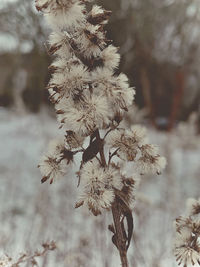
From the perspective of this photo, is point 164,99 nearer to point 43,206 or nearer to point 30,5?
point 30,5

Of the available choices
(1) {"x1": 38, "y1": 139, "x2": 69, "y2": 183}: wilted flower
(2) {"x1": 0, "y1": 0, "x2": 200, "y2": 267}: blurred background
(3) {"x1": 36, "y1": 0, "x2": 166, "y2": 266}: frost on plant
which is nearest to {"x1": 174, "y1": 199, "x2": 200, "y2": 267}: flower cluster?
(3) {"x1": 36, "y1": 0, "x2": 166, "y2": 266}: frost on plant

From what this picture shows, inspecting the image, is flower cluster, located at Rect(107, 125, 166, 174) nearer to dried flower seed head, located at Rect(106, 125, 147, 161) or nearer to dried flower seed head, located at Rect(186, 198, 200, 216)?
dried flower seed head, located at Rect(106, 125, 147, 161)

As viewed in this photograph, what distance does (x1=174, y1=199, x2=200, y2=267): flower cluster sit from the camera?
3.49 feet

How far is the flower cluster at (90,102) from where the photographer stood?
105 centimetres

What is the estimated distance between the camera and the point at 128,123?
13.7ft

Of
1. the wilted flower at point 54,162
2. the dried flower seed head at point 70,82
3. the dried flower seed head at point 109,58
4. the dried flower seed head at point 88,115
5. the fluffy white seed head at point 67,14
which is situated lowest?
the wilted flower at point 54,162

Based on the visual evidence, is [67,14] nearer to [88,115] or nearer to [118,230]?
[88,115]

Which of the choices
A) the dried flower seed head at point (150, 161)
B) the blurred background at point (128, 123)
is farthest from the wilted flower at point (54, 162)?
the blurred background at point (128, 123)

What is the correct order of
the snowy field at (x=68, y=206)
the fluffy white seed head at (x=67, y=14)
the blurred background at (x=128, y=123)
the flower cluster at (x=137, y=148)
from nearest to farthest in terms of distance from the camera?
1. the fluffy white seed head at (x=67, y=14)
2. the flower cluster at (x=137, y=148)
3. the snowy field at (x=68, y=206)
4. the blurred background at (x=128, y=123)

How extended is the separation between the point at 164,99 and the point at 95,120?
29.4 feet

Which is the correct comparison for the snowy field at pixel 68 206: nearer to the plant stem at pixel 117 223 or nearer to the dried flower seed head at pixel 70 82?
the plant stem at pixel 117 223

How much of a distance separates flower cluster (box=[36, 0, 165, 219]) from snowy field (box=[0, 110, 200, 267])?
130 centimetres

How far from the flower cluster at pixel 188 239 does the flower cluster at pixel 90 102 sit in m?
0.18

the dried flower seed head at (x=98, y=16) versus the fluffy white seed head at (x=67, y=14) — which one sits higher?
the dried flower seed head at (x=98, y=16)
